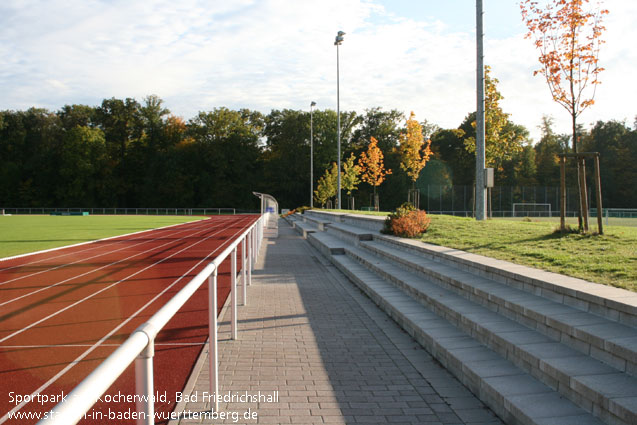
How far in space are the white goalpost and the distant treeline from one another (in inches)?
908

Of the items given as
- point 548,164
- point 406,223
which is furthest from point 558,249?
point 548,164

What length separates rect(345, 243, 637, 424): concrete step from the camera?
128 inches

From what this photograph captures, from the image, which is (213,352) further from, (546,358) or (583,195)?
(583,195)

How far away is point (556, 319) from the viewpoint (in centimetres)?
451

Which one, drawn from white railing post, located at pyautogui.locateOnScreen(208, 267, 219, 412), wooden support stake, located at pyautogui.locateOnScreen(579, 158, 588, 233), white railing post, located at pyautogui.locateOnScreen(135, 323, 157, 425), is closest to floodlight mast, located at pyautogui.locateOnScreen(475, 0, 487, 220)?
wooden support stake, located at pyautogui.locateOnScreen(579, 158, 588, 233)

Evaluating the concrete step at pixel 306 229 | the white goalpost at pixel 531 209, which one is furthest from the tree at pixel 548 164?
the concrete step at pixel 306 229

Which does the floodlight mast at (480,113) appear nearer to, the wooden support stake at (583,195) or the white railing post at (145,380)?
the wooden support stake at (583,195)

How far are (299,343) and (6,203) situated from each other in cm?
8256

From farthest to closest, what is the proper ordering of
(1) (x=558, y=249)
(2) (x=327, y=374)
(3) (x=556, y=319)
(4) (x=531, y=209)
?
(4) (x=531, y=209), (1) (x=558, y=249), (2) (x=327, y=374), (3) (x=556, y=319)

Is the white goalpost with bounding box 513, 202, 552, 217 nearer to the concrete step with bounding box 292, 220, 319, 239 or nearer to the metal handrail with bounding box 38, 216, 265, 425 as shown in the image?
the concrete step with bounding box 292, 220, 319, 239

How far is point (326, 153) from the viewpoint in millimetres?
74812

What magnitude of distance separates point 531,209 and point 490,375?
44.4m

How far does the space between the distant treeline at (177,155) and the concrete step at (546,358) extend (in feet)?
204

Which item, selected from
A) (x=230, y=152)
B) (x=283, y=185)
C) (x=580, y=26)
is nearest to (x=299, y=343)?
(x=580, y=26)
